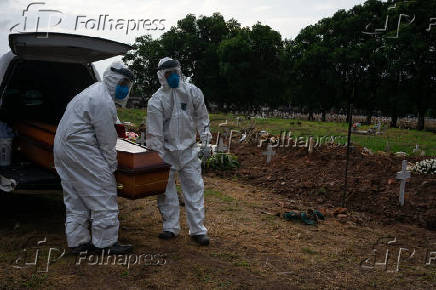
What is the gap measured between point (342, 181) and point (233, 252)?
13.9 ft

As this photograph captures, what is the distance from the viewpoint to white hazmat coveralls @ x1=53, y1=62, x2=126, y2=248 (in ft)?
12.8

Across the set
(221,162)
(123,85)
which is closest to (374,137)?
(221,162)

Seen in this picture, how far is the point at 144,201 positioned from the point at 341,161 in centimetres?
489

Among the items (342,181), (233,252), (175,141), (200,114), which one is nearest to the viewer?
(233,252)

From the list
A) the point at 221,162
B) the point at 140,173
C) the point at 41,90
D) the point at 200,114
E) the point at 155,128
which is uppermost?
the point at 41,90

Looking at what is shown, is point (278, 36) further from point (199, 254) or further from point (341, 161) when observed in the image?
point (199, 254)

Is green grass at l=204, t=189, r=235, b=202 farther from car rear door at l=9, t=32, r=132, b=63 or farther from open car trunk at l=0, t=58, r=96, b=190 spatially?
car rear door at l=9, t=32, r=132, b=63

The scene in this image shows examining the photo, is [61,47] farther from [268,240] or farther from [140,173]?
[268,240]

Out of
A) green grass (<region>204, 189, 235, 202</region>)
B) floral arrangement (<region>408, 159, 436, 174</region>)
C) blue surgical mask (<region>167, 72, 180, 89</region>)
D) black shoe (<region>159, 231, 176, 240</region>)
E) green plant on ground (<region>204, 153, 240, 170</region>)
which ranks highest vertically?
blue surgical mask (<region>167, 72, 180, 89</region>)

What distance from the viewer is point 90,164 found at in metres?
3.91

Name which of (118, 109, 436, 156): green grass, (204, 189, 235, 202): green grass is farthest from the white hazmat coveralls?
(118, 109, 436, 156): green grass

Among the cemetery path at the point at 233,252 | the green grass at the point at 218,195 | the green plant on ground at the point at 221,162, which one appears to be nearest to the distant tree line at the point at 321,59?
the green plant on ground at the point at 221,162

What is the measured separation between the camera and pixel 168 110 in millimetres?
4695

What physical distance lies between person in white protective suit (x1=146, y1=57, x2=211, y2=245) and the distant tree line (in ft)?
71.8
